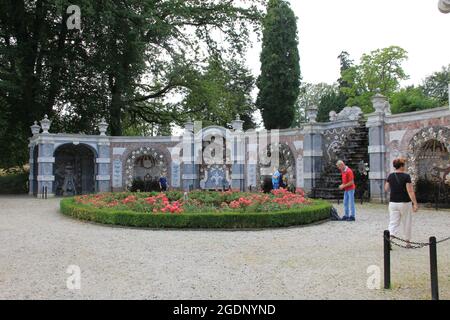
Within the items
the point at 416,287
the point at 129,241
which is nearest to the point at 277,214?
the point at 129,241

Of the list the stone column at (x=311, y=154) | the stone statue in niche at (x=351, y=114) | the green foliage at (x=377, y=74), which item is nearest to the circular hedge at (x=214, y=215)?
the stone column at (x=311, y=154)

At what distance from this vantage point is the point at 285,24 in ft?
109

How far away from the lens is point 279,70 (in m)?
32.4

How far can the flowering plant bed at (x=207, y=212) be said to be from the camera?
1179cm

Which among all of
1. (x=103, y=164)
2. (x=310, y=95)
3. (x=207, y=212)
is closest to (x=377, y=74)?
(x=310, y=95)

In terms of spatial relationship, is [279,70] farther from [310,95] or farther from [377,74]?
[310,95]

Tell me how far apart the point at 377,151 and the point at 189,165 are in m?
11.5

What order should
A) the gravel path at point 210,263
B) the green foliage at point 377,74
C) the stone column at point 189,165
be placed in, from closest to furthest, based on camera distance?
1. the gravel path at point 210,263
2. the stone column at point 189,165
3. the green foliage at point 377,74

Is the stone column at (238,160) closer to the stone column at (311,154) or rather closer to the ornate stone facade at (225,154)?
the ornate stone facade at (225,154)

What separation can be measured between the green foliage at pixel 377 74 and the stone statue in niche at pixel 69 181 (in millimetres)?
28377

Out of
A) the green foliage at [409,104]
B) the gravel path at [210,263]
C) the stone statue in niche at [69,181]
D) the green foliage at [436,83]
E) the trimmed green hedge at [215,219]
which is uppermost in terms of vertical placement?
the green foliage at [436,83]

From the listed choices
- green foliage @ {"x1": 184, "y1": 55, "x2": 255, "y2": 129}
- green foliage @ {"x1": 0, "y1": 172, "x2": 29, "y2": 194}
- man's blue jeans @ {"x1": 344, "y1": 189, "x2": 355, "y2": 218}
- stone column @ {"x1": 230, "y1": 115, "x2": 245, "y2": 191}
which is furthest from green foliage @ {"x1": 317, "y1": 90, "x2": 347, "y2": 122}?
man's blue jeans @ {"x1": 344, "y1": 189, "x2": 355, "y2": 218}
